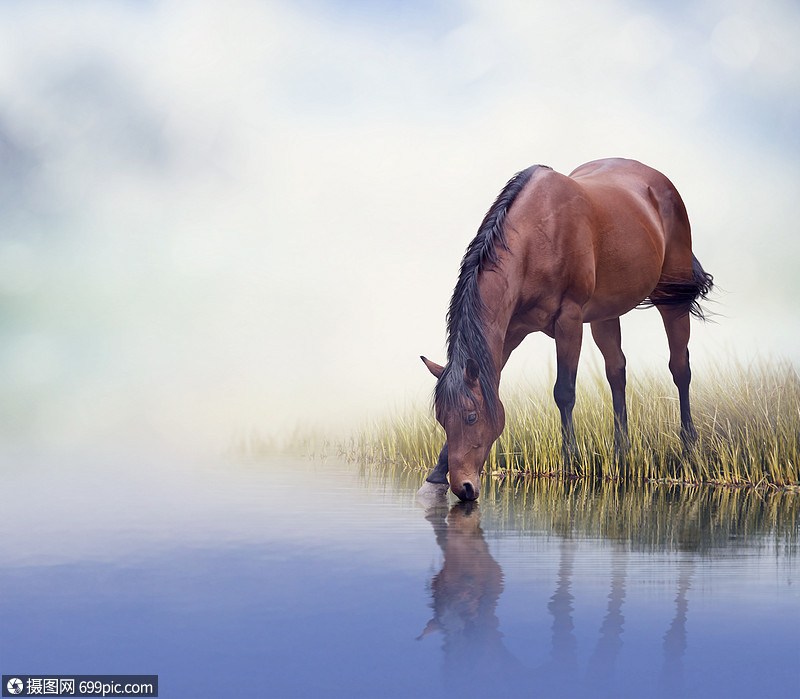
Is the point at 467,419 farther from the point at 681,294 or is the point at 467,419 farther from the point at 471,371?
the point at 681,294

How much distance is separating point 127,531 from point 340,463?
379 cm

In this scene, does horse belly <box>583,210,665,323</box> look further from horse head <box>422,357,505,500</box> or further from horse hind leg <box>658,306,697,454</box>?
horse head <box>422,357,505,500</box>

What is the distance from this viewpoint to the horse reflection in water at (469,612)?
1817 mm

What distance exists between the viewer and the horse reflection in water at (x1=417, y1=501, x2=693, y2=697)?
1.75 metres

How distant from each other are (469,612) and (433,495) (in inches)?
105

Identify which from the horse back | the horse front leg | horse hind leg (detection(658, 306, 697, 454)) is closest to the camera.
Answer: the horse back

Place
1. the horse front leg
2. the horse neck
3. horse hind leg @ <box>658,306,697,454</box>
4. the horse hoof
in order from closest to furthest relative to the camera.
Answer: the horse hoof < the horse neck < the horse front leg < horse hind leg @ <box>658,306,697,454</box>

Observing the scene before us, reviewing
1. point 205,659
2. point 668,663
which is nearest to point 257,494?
point 205,659

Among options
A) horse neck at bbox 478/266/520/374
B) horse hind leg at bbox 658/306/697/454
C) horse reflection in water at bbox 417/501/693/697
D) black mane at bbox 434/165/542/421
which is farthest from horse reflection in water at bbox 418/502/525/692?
horse hind leg at bbox 658/306/697/454

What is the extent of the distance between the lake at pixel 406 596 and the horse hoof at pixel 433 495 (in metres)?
0.17

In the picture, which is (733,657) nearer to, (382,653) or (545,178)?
(382,653)

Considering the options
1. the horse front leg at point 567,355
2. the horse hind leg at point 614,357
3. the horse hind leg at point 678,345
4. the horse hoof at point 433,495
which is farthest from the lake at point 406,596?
the horse hind leg at point 678,345

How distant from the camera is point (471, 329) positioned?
181 inches

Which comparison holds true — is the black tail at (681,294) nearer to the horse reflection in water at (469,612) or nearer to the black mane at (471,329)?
the black mane at (471,329)
